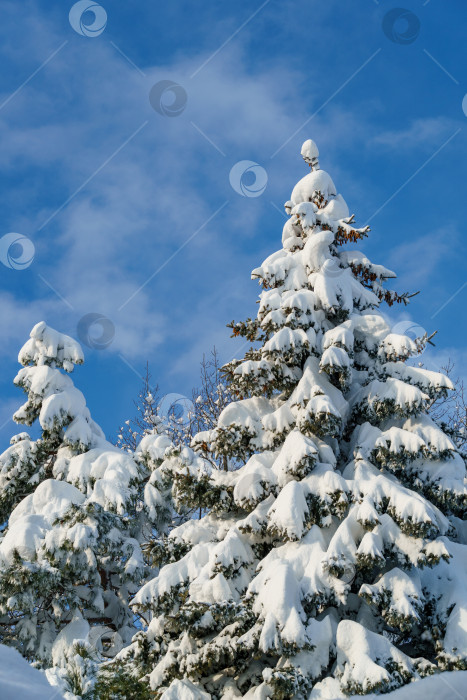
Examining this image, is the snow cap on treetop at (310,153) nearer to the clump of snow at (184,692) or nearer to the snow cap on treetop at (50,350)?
the snow cap on treetop at (50,350)

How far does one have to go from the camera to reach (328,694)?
22.8ft

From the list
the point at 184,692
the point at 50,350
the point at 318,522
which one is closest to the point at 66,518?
the point at 184,692

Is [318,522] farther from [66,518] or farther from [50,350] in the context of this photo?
[50,350]

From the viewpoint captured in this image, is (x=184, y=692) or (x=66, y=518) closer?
(x=184, y=692)

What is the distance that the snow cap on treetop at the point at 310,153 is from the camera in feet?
42.2

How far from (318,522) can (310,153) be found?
26.3ft

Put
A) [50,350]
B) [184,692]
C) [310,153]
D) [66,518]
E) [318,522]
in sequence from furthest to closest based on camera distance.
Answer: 1. [50,350]
2. [310,153]
3. [66,518]
4. [318,522]
5. [184,692]

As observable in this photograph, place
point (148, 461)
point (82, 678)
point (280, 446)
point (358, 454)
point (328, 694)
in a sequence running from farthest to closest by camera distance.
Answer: point (148, 461), point (280, 446), point (358, 454), point (328, 694), point (82, 678)

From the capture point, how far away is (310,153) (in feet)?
42.2

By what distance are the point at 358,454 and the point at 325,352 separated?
1.69m

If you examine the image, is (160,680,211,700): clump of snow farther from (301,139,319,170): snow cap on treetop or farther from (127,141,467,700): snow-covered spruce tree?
(301,139,319,170): snow cap on treetop

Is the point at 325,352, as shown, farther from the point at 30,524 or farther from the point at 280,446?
the point at 30,524

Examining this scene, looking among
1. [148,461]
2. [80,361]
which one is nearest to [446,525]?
[148,461]

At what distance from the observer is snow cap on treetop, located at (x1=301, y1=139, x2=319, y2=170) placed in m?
12.9
